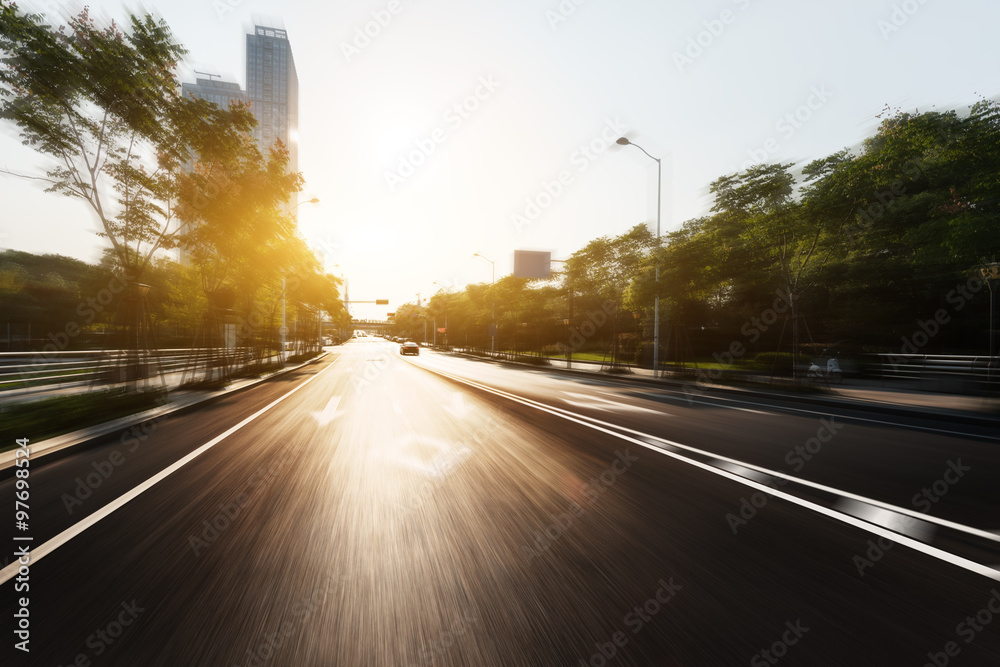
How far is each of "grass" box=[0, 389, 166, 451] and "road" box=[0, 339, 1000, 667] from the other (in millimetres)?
1249

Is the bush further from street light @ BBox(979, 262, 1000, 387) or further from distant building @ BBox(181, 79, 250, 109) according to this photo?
distant building @ BBox(181, 79, 250, 109)

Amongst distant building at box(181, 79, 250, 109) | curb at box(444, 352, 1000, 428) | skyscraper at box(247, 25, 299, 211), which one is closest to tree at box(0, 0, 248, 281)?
curb at box(444, 352, 1000, 428)

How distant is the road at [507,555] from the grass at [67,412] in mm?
1249

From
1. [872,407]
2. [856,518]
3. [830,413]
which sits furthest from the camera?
[872,407]

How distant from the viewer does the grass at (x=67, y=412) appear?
286 inches

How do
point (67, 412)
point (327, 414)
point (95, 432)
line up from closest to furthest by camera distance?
point (95, 432) < point (67, 412) < point (327, 414)

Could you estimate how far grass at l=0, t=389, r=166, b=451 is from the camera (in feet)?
23.9

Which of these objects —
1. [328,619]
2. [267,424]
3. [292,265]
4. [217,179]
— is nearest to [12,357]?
[267,424]

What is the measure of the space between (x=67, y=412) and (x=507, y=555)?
402 inches

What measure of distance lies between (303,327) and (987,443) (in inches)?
2113

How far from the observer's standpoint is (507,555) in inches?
132

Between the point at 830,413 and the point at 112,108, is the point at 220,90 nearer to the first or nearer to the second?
the point at 112,108

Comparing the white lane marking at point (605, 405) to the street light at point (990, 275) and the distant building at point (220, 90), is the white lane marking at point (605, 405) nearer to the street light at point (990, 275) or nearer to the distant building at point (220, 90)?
the street light at point (990, 275)

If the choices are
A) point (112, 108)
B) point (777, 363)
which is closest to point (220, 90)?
point (112, 108)
